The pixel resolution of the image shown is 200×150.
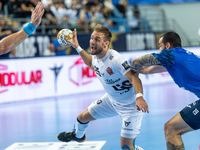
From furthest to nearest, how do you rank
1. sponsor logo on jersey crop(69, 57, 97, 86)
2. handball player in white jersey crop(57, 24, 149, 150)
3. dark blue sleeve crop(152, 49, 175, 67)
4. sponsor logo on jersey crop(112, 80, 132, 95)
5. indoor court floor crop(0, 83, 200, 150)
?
sponsor logo on jersey crop(69, 57, 97, 86) → indoor court floor crop(0, 83, 200, 150) → sponsor logo on jersey crop(112, 80, 132, 95) → handball player in white jersey crop(57, 24, 149, 150) → dark blue sleeve crop(152, 49, 175, 67)

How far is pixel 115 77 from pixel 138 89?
57 cm

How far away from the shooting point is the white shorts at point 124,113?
491 centimetres

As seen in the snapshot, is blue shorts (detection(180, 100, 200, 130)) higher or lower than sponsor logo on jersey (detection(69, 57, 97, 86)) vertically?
higher

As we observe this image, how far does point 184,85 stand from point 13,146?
3.50 meters

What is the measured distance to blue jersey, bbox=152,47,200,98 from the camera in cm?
424

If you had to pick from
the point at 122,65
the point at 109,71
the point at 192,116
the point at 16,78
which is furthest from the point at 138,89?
the point at 16,78

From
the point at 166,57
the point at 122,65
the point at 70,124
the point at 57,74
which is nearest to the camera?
the point at 166,57

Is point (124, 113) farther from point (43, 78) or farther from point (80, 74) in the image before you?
point (80, 74)

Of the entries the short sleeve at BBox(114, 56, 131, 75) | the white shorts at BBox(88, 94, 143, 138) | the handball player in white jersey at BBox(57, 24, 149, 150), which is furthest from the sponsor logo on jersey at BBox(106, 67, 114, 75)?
the white shorts at BBox(88, 94, 143, 138)

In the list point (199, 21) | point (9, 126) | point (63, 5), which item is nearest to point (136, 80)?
point (9, 126)

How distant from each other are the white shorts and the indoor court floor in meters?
A: 0.94

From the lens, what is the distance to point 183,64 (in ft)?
13.9

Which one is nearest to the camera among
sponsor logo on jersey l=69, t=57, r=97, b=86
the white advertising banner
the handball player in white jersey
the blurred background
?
the handball player in white jersey

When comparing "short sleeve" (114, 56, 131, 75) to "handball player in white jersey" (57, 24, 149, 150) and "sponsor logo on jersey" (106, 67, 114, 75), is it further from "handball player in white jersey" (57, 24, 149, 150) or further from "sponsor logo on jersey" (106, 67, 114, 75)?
"sponsor logo on jersey" (106, 67, 114, 75)
